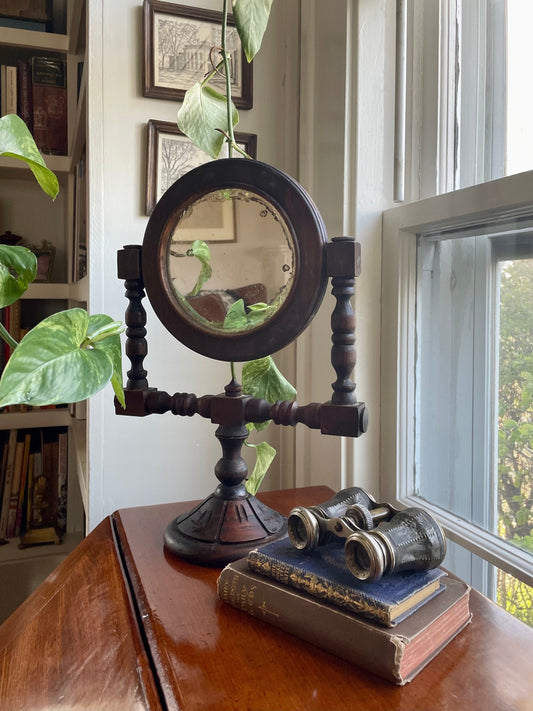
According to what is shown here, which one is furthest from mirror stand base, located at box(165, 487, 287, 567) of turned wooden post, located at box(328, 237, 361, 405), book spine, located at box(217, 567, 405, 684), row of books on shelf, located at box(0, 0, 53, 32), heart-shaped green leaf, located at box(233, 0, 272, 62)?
row of books on shelf, located at box(0, 0, 53, 32)

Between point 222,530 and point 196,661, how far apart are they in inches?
9.5

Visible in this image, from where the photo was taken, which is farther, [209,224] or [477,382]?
[477,382]

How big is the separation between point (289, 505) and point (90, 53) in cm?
102

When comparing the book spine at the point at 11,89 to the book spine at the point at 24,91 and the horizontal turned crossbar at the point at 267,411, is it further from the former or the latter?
the horizontal turned crossbar at the point at 267,411

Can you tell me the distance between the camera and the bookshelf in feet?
5.26

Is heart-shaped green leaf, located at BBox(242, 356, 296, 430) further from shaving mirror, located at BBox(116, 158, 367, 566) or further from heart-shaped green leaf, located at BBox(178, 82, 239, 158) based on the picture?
heart-shaped green leaf, located at BBox(178, 82, 239, 158)

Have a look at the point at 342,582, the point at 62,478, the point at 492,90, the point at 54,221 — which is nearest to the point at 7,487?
the point at 62,478

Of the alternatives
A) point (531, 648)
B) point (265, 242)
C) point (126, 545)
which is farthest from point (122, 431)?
point (531, 648)

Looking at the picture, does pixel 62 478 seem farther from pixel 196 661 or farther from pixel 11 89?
pixel 196 661

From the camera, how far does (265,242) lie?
76 centimetres

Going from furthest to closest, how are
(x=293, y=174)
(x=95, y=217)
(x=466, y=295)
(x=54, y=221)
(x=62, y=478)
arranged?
(x=54, y=221) → (x=62, y=478) → (x=293, y=174) → (x=95, y=217) → (x=466, y=295)

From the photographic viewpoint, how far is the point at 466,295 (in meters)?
0.96

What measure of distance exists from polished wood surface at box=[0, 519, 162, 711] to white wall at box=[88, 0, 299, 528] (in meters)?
0.45

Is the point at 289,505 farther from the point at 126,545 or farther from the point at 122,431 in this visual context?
the point at 122,431
